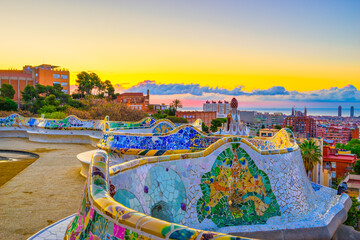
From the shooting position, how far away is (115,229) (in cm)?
142

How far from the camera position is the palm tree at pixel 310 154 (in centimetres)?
1952

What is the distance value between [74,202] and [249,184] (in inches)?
122

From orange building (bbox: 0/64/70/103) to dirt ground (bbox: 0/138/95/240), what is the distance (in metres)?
58.7

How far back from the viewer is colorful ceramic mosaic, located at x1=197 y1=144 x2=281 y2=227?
130 inches

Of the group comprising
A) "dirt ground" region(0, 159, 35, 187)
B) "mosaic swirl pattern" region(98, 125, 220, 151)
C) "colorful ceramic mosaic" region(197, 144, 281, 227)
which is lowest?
"dirt ground" region(0, 159, 35, 187)

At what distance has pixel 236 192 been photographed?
345 centimetres

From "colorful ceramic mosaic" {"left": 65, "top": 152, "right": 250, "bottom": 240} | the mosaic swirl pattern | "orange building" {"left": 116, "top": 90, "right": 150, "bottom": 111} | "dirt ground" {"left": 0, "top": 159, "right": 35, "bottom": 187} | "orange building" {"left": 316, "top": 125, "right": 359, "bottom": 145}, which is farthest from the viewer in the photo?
"orange building" {"left": 116, "top": 90, "right": 150, "bottom": 111}

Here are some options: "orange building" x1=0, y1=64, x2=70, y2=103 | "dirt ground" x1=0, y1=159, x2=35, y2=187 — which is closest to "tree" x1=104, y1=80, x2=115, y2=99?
"orange building" x1=0, y1=64, x2=70, y2=103

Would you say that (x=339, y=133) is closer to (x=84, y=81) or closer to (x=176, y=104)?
(x=176, y=104)

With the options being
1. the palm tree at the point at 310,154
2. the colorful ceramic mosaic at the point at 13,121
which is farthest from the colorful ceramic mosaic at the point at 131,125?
the palm tree at the point at 310,154

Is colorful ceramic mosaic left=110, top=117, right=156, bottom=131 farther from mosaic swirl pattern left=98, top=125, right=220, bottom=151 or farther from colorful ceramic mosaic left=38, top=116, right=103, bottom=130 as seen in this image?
colorful ceramic mosaic left=38, top=116, right=103, bottom=130

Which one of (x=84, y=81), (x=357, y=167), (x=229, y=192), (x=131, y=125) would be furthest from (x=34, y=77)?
(x=229, y=192)

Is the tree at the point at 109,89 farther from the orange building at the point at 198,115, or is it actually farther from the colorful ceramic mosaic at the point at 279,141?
the colorful ceramic mosaic at the point at 279,141

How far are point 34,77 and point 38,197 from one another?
64.9 m
